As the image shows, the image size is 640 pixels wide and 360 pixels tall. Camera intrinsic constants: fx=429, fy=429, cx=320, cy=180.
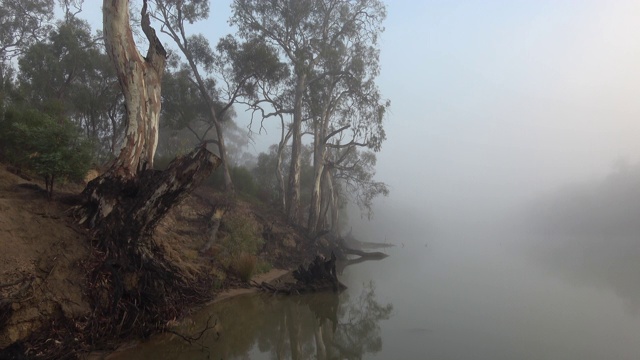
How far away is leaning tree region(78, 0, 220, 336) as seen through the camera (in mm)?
7020

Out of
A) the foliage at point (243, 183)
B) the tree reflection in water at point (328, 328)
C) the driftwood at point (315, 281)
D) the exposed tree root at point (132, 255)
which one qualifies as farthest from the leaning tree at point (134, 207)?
the foliage at point (243, 183)

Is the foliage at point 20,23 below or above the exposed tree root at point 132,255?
above

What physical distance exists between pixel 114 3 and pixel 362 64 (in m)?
17.3

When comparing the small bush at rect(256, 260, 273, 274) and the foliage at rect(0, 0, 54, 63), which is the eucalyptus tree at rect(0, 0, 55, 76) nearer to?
the foliage at rect(0, 0, 54, 63)

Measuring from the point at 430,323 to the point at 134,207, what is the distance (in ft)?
20.1

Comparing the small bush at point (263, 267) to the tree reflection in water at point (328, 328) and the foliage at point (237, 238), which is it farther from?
the tree reflection in water at point (328, 328)

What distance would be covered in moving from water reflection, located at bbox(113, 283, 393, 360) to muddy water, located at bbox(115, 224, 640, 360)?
0.02m

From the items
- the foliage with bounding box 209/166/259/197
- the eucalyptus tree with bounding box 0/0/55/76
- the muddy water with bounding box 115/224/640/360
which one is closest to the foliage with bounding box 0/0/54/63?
the eucalyptus tree with bounding box 0/0/55/76

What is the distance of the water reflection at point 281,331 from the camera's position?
6.45 meters

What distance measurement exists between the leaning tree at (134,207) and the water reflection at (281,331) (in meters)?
0.67

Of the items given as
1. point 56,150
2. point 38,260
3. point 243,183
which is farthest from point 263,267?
point 243,183

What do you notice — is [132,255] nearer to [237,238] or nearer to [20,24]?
[237,238]

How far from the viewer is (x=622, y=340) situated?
7273 mm

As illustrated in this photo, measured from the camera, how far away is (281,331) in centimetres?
799
